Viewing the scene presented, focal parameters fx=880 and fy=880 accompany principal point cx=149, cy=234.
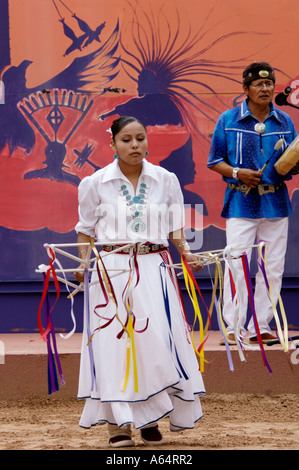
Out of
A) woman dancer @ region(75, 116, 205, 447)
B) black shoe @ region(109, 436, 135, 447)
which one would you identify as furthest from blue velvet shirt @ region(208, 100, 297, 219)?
black shoe @ region(109, 436, 135, 447)

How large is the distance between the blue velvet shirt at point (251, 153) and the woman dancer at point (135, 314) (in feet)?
5.13

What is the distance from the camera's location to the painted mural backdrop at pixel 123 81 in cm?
739

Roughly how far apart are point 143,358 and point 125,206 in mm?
817

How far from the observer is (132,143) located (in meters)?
4.75

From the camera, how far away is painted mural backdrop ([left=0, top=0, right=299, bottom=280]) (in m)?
7.39

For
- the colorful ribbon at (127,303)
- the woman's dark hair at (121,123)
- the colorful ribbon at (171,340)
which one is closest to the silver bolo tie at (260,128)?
the woman's dark hair at (121,123)

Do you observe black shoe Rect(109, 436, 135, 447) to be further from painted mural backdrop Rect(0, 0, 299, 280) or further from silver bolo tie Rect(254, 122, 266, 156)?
painted mural backdrop Rect(0, 0, 299, 280)

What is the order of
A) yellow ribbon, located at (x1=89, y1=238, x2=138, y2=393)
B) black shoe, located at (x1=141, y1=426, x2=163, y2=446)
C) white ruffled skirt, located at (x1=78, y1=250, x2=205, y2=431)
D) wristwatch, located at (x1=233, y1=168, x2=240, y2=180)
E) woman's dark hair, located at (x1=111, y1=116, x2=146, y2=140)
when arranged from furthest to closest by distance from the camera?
1. wristwatch, located at (x1=233, y1=168, x2=240, y2=180)
2. woman's dark hair, located at (x1=111, y1=116, x2=146, y2=140)
3. black shoe, located at (x1=141, y1=426, x2=163, y2=446)
4. white ruffled skirt, located at (x1=78, y1=250, x2=205, y2=431)
5. yellow ribbon, located at (x1=89, y1=238, x2=138, y2=393)

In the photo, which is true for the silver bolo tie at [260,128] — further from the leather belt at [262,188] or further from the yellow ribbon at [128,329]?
the yellow ribbon at [128,329]

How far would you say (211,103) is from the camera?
7414mm

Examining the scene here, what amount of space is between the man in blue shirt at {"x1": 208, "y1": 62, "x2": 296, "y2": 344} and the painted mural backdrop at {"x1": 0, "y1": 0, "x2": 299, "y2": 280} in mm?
908

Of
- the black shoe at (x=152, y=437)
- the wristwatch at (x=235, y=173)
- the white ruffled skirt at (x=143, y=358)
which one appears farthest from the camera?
the wristwatch at (x=235, y=173)

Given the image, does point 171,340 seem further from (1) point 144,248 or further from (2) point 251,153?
(2) point 251,153

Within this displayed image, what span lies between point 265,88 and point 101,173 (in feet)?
6.51
